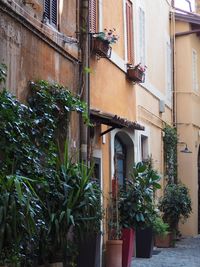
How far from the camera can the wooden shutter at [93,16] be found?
10.7 meters

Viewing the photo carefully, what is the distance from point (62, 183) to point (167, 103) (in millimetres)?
10690

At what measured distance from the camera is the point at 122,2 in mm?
12906

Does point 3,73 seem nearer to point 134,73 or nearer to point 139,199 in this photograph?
point 139,199

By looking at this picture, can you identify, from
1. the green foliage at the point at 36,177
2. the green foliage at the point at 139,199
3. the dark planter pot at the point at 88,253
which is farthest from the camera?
the green foliage at the point at 139,199

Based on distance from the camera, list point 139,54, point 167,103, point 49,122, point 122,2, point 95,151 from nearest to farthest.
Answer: point 49,122
point 95,151
point 122,2
point 139,54
point 167,103

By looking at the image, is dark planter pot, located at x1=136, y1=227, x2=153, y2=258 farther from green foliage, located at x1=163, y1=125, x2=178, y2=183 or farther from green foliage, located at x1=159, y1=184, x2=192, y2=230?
green foliage, located at x1=163, y1=125, x2=178, y2=183

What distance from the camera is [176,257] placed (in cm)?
1290

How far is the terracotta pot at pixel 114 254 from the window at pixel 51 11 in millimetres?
3674

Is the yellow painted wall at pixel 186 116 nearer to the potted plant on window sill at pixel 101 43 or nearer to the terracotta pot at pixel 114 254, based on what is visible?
the potted plant on window sill at pixel 101 43

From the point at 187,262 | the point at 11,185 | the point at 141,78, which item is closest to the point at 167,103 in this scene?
the point at 141,78

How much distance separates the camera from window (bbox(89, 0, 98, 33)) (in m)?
10.7

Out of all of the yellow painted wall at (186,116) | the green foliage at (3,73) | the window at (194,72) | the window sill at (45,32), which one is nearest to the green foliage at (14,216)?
the green foliage at (3,73)

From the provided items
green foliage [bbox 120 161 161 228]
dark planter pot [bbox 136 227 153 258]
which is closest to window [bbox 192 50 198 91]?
dark planter pot [bbox 136 227 153 258]

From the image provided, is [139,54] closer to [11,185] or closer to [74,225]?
[74,225]
